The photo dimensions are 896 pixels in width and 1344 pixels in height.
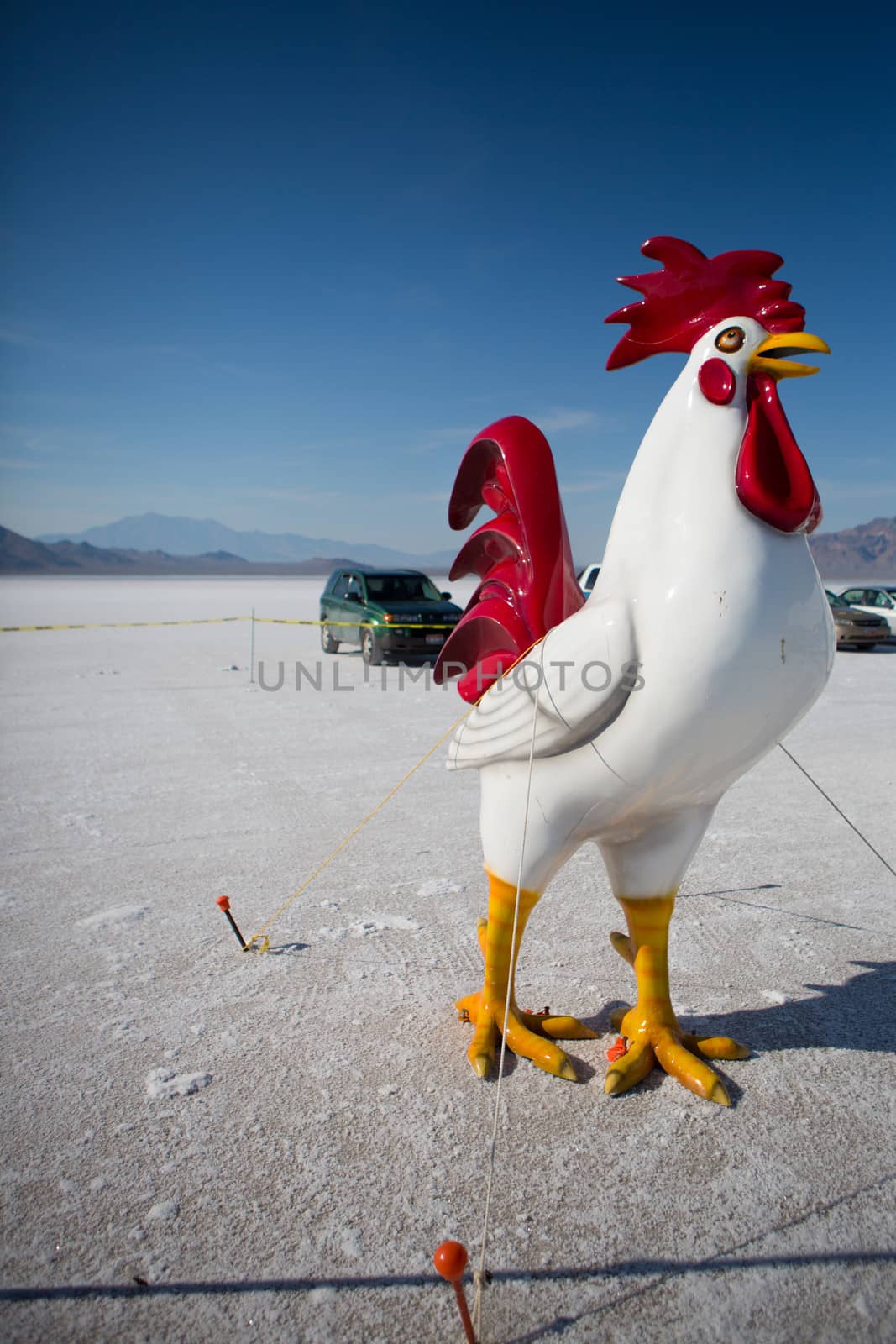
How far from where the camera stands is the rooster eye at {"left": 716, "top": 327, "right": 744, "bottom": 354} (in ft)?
7.35

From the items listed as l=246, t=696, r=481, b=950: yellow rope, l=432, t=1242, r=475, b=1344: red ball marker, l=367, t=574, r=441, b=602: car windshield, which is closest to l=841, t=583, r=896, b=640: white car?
l=367, t=574, r=441, b=602: car windshield

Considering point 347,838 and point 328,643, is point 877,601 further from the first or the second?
point 347,838

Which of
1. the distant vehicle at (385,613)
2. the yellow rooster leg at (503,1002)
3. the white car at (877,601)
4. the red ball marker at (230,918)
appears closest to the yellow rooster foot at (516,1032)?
the yellow rooster leg at (503,1002)

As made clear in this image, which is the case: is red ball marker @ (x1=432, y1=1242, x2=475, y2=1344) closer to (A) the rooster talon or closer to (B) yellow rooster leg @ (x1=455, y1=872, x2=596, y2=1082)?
(B) yellow rooster leg @ (x1=455, y1=872, x2=596, y2=1082)

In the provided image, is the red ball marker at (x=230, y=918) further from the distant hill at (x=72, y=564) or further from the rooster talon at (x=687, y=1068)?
the distant hill at (x=72, y=564)

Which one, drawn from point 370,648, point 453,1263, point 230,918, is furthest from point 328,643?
point 453,1263

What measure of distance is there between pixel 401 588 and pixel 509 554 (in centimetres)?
1124

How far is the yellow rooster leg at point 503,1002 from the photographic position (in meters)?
2.60

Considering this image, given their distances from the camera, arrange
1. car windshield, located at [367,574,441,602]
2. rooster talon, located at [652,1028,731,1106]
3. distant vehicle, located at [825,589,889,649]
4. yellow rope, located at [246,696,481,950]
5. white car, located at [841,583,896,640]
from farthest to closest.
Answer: white car, located at [841,583,896,640] → distant vehicle, located at [825,589,889,649] → car windshield, located at [367,574,441,602] → yellow rope, located at [246,696,481,950] → rooster talon, located at [652,1028,731,1106]

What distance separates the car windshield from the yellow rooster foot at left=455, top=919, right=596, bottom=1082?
10.7m

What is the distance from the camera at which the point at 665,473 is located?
7.52 ft

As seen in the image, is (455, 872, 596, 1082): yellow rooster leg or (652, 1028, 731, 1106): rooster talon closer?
(652, 1028, 731, 1106): rooster talon

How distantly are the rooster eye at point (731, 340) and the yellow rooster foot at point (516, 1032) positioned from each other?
1.93m

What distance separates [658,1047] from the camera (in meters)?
2.64
